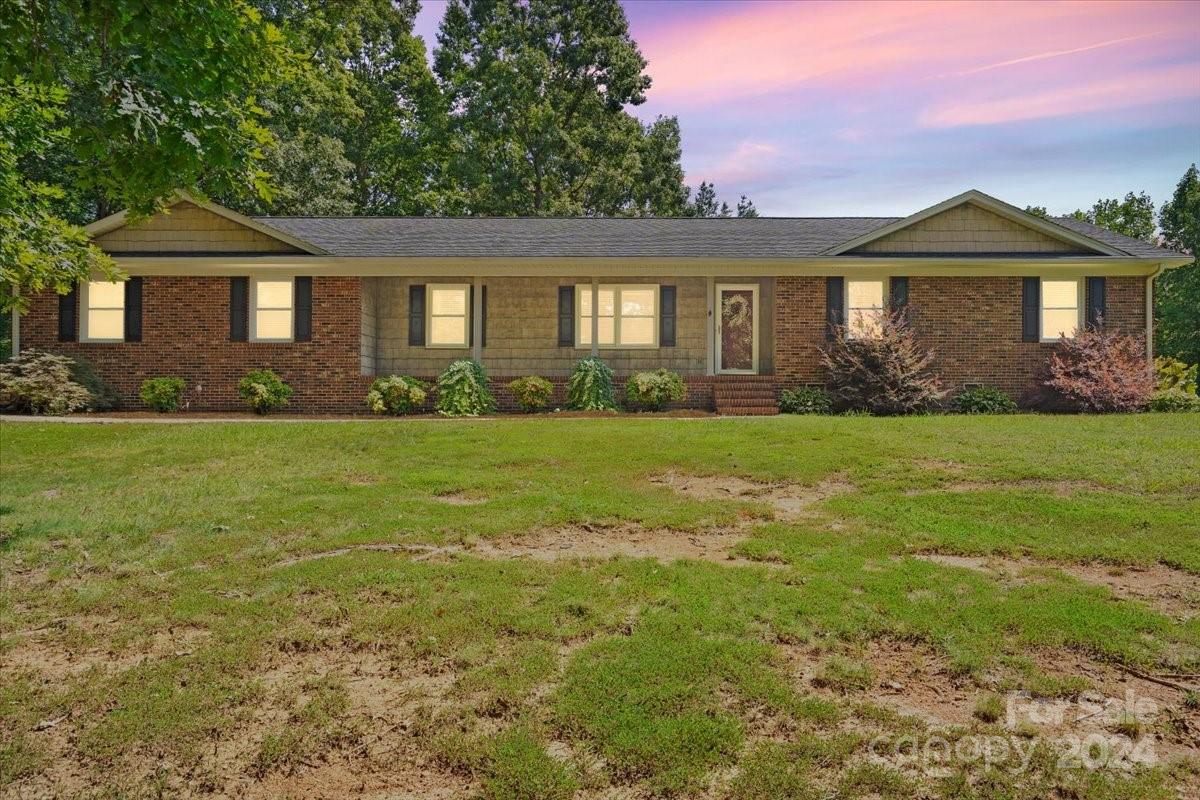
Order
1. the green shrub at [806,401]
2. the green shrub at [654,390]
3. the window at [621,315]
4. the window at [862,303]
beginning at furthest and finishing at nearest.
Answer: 1. the window at [621,315]
2. the window at [862,303]
3. the green shrub at [654,390]
4. the green shrub at [806,401]

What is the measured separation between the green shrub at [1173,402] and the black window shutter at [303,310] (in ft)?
60.4

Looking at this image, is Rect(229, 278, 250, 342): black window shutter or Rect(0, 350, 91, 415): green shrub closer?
Rect(0, 350, 91, 415): green shrub

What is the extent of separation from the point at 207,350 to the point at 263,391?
2.17 m

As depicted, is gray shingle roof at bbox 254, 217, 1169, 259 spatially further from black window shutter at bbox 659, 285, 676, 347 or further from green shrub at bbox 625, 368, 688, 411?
green shrub at bbox 625, 368, 688, 411

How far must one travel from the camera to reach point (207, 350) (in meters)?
16.7

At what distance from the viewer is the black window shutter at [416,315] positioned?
1770 centimetres

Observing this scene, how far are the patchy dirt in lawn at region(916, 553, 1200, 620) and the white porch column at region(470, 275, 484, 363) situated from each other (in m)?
12.9

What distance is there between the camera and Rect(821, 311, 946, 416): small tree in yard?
14789mm

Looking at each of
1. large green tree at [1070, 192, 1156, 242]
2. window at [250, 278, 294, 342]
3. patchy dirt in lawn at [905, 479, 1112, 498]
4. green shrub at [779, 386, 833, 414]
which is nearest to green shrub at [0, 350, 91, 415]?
window at [250, 278, 294, 342]

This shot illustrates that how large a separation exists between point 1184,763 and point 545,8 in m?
36.9

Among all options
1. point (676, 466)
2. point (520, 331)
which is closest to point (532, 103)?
point (520, 331)

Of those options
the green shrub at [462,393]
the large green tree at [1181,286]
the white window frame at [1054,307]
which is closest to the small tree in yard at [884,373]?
the white window frame at [1054,307]

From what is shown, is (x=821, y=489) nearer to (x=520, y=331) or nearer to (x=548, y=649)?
(x=548, y=649)

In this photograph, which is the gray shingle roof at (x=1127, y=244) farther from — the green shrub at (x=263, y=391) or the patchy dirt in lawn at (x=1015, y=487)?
the green shrub at (x=263, y=391)
